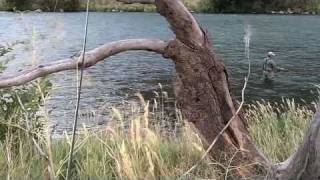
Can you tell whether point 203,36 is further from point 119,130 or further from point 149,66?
point 149,66

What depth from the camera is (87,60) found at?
216 inches

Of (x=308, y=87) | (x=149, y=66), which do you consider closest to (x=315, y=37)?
(x=149, y=66)

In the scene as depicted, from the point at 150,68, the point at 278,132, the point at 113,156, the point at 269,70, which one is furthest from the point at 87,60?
the point at 150,68

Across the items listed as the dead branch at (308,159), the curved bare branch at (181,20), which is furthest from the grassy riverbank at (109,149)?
the dead branch at (308,159)

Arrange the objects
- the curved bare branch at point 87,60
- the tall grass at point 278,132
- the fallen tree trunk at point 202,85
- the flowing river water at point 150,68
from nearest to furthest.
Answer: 1. the curved bare branch at point 87,60
2. the fallen tree trunk at point 202,85
3. the tall grass at point 278,132
4. the flowing river water at point 150,68

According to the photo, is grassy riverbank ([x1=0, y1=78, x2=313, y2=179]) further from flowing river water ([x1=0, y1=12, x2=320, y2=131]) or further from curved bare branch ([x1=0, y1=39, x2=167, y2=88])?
flowing river water ([x1=0, y1=12, x2=320, y2=131])

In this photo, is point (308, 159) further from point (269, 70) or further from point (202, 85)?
point (269, 70)

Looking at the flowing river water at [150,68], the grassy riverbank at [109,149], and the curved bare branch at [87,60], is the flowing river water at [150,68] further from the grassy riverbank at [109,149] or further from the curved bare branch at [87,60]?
the grassy riverbank at [109,149]

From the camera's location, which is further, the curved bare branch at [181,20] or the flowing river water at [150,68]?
the flowing river water at [150,68]

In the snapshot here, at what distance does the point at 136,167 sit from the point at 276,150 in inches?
84.1

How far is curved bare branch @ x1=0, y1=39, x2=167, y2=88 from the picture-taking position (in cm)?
535

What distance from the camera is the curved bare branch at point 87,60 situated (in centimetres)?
535

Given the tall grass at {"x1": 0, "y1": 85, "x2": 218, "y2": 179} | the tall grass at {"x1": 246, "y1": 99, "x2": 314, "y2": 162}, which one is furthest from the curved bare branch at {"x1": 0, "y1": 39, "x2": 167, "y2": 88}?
the tall grass at {"x1": 246, "y1": 99, "x2": 314, "y2": 162}

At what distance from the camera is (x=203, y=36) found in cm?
592
